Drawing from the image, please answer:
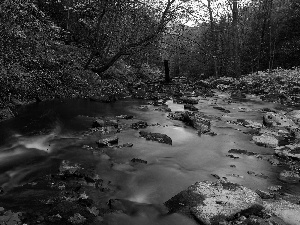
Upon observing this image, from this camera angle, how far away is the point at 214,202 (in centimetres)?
414

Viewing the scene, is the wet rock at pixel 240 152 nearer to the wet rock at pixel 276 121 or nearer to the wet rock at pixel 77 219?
the wet rock at pixel 276 121

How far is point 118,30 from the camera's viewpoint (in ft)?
60.5

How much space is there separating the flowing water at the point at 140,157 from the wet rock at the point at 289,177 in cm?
13

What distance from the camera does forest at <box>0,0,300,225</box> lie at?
417 cm

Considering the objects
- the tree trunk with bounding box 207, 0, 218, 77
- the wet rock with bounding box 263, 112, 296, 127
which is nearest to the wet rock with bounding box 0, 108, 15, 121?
the wet rock with bounding box 263, 112, 296, 127

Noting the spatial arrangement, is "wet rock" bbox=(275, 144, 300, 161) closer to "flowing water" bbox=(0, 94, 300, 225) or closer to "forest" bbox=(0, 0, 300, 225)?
"forest" bbox=(0, 0, 300, 225)

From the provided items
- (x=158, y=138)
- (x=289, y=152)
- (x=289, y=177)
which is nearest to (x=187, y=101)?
(x=158, y=138)

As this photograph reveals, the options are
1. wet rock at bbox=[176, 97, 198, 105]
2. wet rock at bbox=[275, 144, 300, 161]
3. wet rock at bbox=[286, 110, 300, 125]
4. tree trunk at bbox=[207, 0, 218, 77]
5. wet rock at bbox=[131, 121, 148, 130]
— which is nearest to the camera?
wet rock at bbox=[275, 144, 300, 161]

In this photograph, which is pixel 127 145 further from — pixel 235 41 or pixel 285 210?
pixel 235 41

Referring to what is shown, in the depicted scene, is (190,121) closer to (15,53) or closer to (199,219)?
(199,219)

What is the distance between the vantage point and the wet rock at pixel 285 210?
12.9 feet

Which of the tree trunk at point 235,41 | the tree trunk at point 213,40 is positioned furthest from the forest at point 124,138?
the tree trunk at point 213,40

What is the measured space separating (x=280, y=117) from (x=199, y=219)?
745cm

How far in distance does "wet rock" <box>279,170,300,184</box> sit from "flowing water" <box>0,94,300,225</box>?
0.43 feet
